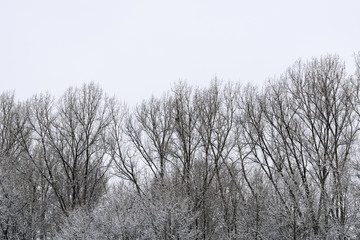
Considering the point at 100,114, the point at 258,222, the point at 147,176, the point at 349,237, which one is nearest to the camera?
the point at 349,237

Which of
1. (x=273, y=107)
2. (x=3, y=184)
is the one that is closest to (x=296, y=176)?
(x=273, y=107)

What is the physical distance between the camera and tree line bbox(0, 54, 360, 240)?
53.8ft

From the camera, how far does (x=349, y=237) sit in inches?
598

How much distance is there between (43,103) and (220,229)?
1324cm

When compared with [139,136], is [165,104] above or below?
above

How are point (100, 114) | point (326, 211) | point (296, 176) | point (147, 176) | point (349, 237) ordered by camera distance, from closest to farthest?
point (349, 237), point (326, 211), point (296, 176), point (147, 176), point (100, 114)

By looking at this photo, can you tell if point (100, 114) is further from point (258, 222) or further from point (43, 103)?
point (258, 222)

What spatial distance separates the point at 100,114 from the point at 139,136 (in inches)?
109

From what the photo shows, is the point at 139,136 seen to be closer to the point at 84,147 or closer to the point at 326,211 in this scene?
the point at 84,147

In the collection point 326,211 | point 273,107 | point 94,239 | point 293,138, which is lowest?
point 94,239

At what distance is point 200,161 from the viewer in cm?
2361

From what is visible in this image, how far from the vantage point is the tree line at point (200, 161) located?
53.8 ft

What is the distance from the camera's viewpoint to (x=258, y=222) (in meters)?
21.9

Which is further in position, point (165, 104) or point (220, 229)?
point (220, 229)
